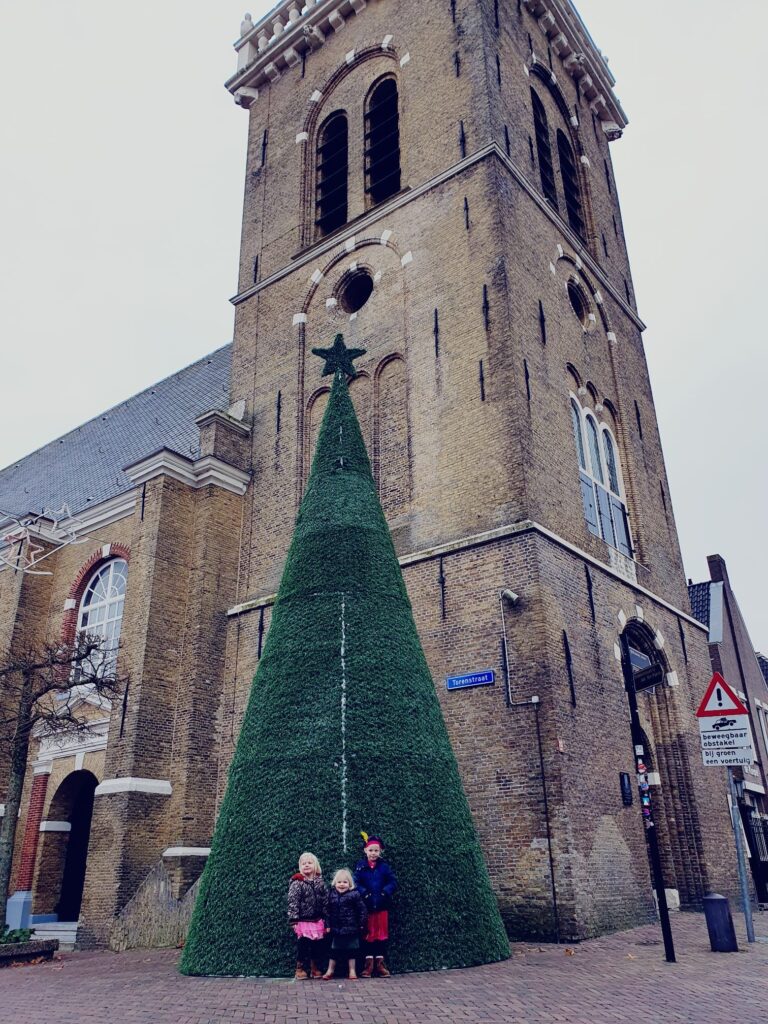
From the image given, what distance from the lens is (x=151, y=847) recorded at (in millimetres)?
13953

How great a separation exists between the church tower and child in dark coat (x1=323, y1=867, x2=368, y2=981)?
7.58ft

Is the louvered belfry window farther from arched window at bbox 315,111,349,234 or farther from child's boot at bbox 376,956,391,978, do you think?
child's boot at bbox 376,956,391,978

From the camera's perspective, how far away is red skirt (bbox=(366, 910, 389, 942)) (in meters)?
7.91

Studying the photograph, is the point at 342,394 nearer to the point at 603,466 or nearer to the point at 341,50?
the point at 603,466

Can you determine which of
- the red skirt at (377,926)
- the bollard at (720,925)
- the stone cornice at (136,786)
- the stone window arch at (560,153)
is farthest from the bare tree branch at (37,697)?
the stone window arch at (560,153)

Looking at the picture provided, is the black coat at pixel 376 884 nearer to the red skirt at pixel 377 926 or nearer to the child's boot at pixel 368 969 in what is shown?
the red skirt at pixel 377 926

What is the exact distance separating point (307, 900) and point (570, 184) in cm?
1964

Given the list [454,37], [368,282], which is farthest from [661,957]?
[454,37]

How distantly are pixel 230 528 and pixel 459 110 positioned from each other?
10579 mm

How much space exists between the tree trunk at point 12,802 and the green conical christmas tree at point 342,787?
521 cm

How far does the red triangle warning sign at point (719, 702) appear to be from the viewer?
10000 millimetres

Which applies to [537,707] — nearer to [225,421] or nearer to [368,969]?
[368,969]

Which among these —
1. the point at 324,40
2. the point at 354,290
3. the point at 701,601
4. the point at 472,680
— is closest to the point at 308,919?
the point at 472,680

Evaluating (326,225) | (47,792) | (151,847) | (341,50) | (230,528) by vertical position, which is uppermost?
(341,50)
